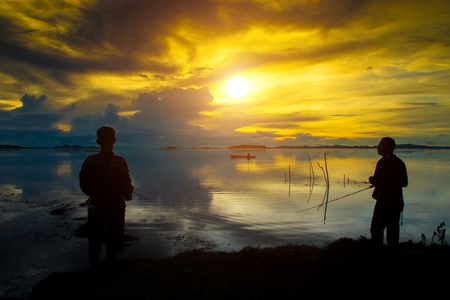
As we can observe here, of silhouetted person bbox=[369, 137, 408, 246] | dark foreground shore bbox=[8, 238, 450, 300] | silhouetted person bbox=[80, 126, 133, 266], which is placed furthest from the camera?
silhouetted person bbox=[369, 137, 408, 246]

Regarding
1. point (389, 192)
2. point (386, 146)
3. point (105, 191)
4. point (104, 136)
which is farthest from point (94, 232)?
point (386, 146)

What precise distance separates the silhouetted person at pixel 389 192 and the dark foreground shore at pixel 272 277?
32.2 inches

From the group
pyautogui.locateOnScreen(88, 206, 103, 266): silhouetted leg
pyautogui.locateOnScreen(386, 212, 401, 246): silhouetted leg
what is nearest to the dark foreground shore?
pyautogui.locateOnScreen(88, 206, 103, 266): silhouetted leg

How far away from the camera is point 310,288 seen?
18.5ft

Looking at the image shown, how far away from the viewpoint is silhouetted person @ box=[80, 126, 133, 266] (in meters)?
Result: 6.71

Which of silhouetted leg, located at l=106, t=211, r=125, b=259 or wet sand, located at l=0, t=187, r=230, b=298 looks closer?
silhouetted leg, located at l=106, t=211, r=125, b=259

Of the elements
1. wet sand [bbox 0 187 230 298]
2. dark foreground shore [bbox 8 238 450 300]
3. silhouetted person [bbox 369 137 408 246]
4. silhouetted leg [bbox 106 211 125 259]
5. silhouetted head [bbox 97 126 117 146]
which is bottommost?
wet sand [bbox 0 187 230 298]

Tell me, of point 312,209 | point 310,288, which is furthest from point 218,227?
point 310,288

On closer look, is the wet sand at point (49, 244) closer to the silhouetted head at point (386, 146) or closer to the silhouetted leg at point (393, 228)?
the silhouetted leg at point (393, 228)

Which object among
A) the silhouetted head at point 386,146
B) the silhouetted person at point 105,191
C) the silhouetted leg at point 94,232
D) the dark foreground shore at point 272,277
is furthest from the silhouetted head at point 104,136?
the silhouetted head at point 386,146

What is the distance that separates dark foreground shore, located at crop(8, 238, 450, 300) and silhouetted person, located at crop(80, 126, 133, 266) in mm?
744

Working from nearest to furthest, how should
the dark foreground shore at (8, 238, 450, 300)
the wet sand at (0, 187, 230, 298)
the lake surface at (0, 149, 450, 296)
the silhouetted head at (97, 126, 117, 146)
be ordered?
the dark foreground shore at (8, 238, 450, 300), the silhouetted head at (97, 126, 117, 146), the wet sand at (0, 187, 230, 298), the lake surface at (0, 149, 450, 296)

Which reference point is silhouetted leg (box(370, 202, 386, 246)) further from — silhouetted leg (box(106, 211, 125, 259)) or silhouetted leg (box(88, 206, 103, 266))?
silhouetted leg (box(88, 206, 103, 266))

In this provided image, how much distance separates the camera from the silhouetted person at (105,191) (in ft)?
22.0
